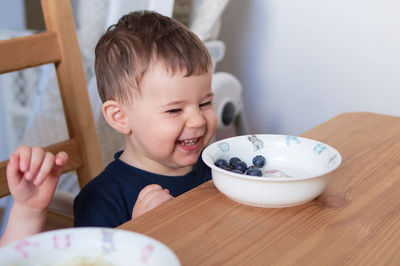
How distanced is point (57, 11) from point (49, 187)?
496 millimetres

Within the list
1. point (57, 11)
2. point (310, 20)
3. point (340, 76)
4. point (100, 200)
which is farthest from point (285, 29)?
point (100, 200)

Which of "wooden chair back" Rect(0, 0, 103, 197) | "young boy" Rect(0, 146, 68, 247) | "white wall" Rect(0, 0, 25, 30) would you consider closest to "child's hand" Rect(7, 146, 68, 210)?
"young boy" Rect(0, 146, 68, 247)

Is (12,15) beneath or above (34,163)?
beneath

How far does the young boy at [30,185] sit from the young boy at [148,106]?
5.0 inches

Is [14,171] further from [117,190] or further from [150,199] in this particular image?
[117,190]

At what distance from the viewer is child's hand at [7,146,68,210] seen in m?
0.71

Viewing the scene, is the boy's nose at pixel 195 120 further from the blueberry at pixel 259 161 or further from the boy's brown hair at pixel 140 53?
the blueberry at pixel 259 161

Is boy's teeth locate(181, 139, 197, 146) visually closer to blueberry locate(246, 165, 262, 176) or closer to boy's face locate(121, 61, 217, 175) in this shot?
boy's face locate(121, 61, 217, 175)

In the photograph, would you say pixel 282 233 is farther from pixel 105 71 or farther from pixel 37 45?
pixel 37 45

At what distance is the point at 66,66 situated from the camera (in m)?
1.12

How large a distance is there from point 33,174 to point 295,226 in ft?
1.28

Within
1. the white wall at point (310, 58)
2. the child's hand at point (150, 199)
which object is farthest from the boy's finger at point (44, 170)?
the white wall at point (310, 58)

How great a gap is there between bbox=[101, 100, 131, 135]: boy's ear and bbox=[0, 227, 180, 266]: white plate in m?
0.64

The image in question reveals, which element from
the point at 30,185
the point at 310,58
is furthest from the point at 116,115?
the point at 310,58
